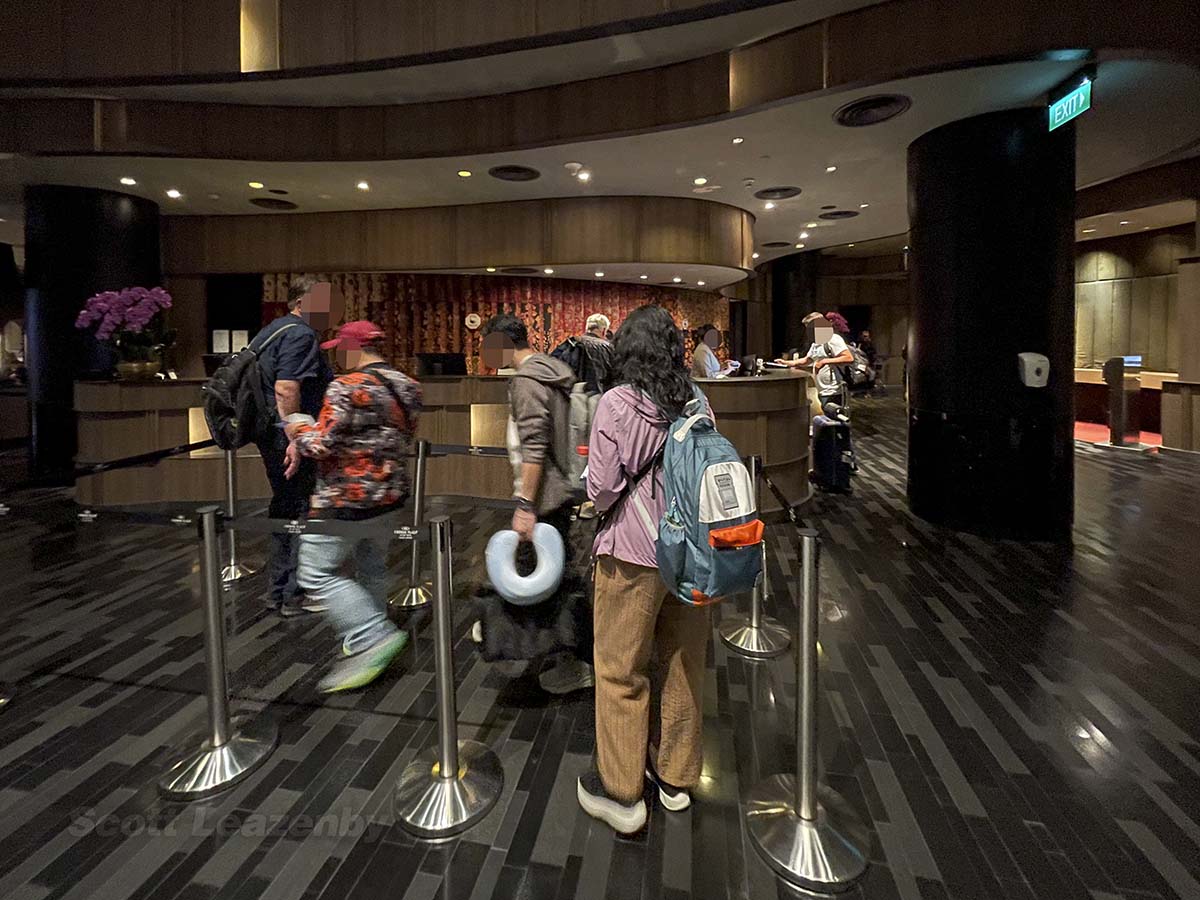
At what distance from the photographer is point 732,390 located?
5.44 m

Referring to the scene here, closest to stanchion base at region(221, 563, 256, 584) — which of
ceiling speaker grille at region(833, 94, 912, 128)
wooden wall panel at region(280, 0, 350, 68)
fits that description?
Result: wooden wall panel at region(280, 0, 350, 68)

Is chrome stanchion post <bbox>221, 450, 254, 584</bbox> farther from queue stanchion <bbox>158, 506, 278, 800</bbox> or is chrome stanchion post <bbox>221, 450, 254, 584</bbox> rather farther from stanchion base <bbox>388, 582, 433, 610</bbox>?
queue stanchion <bbox>158, 506, 278, 800</bbox>

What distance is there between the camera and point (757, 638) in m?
3.19

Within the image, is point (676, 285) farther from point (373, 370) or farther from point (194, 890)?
point (194, 890)

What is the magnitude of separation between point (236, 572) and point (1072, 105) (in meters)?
6.28

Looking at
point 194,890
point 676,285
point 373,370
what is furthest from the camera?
point 676,285

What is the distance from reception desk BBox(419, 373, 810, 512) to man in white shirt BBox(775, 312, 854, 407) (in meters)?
0.47

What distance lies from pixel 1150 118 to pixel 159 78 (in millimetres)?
8133

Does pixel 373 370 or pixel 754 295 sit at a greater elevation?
pixel 754 295

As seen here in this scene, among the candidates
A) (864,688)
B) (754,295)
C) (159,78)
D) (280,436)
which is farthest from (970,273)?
(754,295)

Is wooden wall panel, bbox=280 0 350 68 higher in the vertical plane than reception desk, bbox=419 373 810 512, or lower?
higher

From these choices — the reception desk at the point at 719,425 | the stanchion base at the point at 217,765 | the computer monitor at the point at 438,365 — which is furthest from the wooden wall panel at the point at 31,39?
the stanchion base at the point at 217,765

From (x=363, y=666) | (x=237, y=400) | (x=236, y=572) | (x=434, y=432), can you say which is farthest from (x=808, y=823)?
(x=434, y=432)

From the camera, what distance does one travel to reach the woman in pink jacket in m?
1.77
